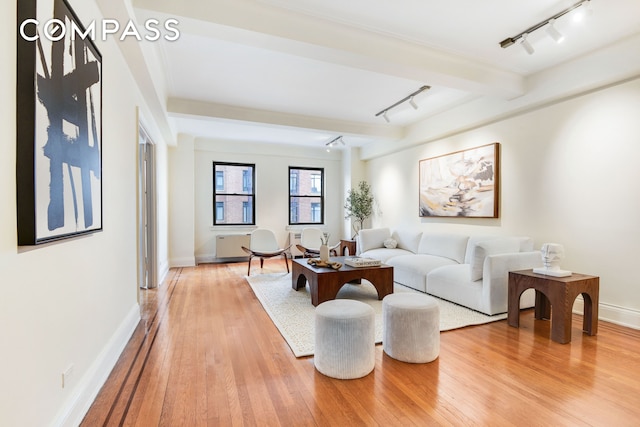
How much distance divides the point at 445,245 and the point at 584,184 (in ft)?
6.06

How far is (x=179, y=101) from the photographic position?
14.7 ft

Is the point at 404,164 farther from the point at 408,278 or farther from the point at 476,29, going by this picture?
the point at 476,29

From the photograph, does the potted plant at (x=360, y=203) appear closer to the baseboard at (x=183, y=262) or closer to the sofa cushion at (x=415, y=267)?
the sofa cushion at (x=415, y=267)

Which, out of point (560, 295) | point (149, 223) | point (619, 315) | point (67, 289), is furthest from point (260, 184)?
point (619, 315)

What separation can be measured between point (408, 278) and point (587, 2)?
11.1 feet

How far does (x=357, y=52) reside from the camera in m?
2.84

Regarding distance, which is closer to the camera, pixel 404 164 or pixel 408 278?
pixel 408 278

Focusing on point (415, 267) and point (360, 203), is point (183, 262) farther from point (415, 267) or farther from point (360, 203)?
point (415, 267)

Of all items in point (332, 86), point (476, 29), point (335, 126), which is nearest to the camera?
point (476, 29)

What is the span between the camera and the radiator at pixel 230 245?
266 inches

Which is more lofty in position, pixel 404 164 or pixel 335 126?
pixel 335 126

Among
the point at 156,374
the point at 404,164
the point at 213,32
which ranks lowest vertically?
the point at 156,374

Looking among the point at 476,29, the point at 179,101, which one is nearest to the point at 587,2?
the point at 476,29

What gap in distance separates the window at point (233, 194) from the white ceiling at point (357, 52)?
253 cm
